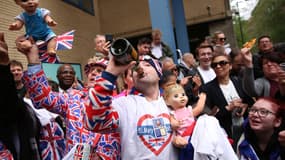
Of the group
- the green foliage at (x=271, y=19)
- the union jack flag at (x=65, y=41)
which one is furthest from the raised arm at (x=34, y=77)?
the green foliage at (x=271, y=19)

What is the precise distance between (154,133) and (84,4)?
34.7 ft

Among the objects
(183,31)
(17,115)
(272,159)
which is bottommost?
(272,159)

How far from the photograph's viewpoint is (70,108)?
275cm

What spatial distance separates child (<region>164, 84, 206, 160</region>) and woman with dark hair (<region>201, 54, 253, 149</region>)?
2.89ft

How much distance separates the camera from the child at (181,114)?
7.39 ft

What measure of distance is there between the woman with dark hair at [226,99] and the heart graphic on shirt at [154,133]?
1.43 metres

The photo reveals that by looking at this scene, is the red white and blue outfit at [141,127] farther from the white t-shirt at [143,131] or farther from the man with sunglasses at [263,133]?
the man with sunglasses at [263,133]

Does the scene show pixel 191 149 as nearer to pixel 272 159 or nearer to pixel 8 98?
pixel 272 159

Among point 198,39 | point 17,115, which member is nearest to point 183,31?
point 198,39

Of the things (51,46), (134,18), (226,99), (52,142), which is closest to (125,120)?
(51,46)

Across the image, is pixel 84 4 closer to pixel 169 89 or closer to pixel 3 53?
pixel 169 89

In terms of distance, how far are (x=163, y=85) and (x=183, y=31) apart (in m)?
7.89

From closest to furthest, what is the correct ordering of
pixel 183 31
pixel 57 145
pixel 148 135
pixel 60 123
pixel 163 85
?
pixel 148 135 → pixel 163 85 → pixel 57 145 → pixel 60 123 → pixel 183 31

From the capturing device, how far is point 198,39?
50.9 ft
